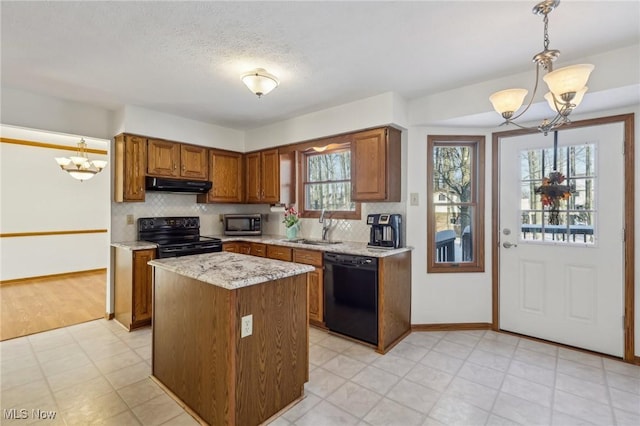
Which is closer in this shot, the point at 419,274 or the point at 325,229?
the point at 419,274

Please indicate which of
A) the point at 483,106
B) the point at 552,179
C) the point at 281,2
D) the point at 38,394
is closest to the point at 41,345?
the point at 38,394

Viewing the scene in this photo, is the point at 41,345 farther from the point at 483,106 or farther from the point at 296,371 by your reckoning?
the point at 483,106

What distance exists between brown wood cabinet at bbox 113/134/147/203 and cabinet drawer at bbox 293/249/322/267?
1981 mm

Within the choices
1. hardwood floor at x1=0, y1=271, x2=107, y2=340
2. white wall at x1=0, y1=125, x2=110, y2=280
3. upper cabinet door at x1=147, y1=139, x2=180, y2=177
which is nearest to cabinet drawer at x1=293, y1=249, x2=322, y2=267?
upper cabinet door at x1=147, y1=139, x2=180, y2=177

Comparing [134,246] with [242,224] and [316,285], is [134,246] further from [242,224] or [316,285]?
[316,285]

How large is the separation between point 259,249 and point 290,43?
8.54 feet

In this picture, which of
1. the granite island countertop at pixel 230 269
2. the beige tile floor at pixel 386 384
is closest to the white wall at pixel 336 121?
the granite island countertop at pixel 230 269

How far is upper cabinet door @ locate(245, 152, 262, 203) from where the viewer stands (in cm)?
461

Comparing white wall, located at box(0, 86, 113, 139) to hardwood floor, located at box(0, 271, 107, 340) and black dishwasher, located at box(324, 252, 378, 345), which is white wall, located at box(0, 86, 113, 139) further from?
black dishwasher, located at box(324, 252, 378, 345)

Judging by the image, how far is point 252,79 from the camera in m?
2.48

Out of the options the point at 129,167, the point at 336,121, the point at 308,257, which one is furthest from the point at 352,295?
the point at 129,167

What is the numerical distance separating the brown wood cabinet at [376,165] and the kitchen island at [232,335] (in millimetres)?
1490

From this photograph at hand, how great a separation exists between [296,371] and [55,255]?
19.8 ft

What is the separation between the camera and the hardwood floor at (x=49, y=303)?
11.5 ft
